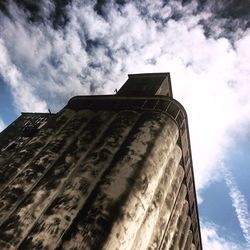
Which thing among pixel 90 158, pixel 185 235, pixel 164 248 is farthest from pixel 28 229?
pixel 185 235

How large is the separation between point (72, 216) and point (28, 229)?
1.56 meters

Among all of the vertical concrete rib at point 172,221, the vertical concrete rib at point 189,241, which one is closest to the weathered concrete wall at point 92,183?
the vertical concrete rib at point 172,221

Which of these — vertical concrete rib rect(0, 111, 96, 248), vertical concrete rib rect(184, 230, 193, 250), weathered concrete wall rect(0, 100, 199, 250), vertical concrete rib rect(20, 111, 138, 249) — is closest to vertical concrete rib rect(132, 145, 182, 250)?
weathered concrete wall rect(0, 100, 199, 250)

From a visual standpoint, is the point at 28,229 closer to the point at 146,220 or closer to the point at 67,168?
the point at 67,168

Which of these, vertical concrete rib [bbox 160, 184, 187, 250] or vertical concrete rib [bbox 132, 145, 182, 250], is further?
vertical concrete rib [bbox 160, 184, 187, 250]

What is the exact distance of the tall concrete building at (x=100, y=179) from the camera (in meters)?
7.75

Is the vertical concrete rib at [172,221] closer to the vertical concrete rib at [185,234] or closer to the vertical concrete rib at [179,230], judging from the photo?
the vertical concrete rib at [179,230]

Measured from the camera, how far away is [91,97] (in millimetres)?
14734

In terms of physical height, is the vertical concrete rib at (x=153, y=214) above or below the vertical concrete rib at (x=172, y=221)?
below

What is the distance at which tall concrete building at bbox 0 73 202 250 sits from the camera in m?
7.75

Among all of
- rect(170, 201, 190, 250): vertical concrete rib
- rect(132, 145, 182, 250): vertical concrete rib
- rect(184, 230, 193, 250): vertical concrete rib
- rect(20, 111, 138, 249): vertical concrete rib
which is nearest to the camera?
rect(20, 111, 138, 249): vertical concrete rib

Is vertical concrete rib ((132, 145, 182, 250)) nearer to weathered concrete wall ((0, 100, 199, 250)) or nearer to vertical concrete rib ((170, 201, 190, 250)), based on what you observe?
weathered concrete wall ((0, 100, 199, 250))

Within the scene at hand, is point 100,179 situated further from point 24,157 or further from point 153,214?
point 24,157

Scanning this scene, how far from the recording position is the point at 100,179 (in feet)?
30.2
